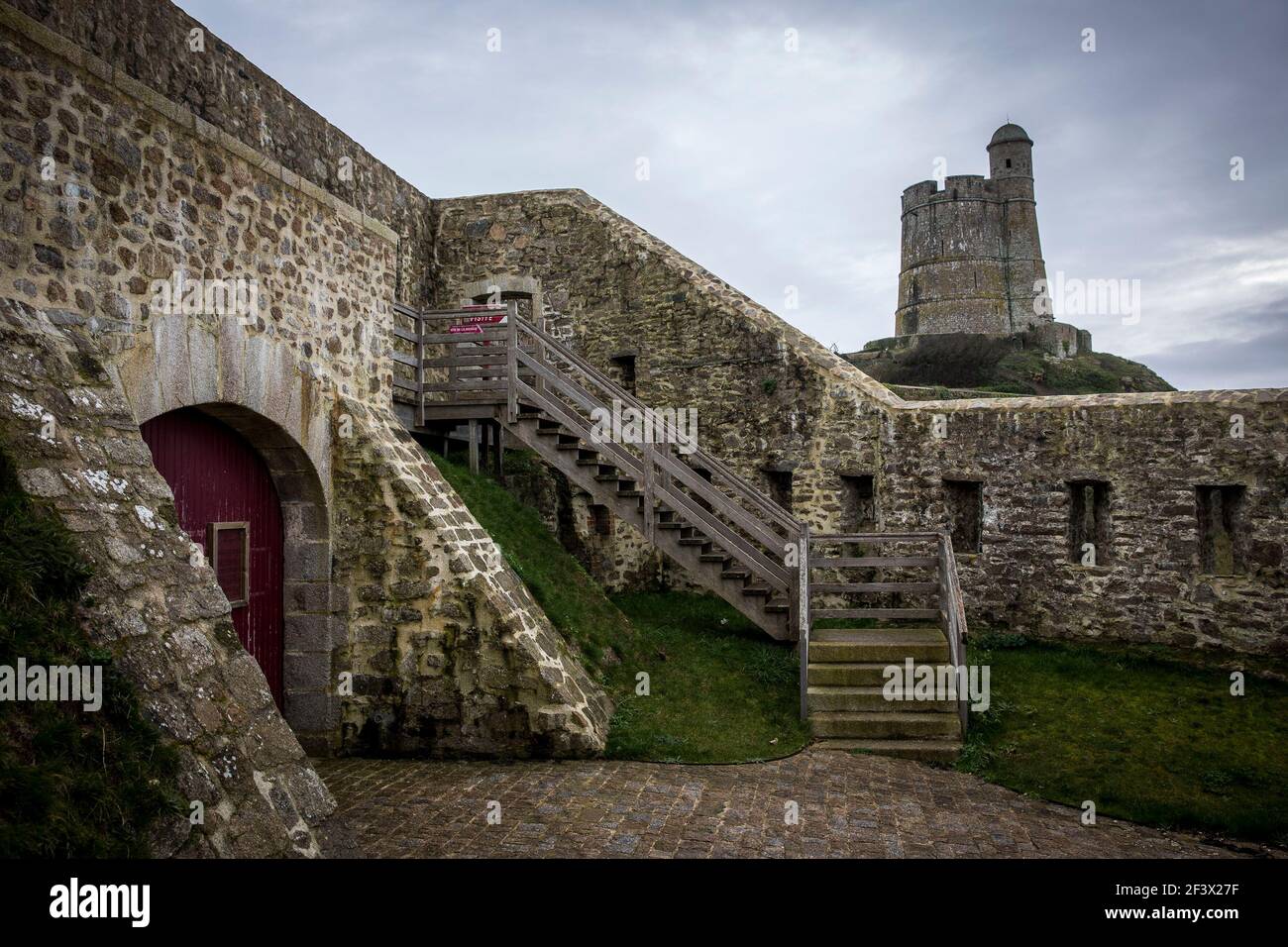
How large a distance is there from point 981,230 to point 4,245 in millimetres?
39356

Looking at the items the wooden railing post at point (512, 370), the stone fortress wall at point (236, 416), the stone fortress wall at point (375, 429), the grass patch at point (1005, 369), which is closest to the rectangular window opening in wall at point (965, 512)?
the stone fortress wall at point (375, 429)

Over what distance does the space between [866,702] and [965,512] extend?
464 centimetres

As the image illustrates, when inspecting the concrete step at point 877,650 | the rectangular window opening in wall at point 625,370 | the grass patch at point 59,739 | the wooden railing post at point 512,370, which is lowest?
the concrete step at point 877,650

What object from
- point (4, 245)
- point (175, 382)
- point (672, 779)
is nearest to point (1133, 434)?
point (672, 779)

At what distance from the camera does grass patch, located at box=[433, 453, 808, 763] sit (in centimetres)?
762

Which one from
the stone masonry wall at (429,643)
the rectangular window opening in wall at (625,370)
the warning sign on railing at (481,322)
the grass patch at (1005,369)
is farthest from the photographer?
the grass patch at (1005,369)

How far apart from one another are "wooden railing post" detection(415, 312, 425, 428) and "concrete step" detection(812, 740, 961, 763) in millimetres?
6346

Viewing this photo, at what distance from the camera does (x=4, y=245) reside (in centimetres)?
441

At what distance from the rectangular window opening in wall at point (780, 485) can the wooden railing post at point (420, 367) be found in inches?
207

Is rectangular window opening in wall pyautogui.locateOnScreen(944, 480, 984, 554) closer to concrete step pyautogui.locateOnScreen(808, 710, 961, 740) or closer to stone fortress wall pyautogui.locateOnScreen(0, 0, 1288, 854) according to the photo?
stone fortress wall pyautogui.locateOnScreen(0, 0, 1288, 854)

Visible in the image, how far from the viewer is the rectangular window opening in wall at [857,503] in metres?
12.6

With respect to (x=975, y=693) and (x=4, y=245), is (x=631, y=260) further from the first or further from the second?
(x=4, y=245)

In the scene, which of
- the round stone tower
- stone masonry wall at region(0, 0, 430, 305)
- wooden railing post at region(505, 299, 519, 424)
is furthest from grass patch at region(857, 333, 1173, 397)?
stone masonry wall at region(0, 0, 430, 305)

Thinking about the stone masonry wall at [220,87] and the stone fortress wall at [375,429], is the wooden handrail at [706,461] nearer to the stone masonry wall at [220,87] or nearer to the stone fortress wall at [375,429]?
the stone fortress wall at [375,429]
